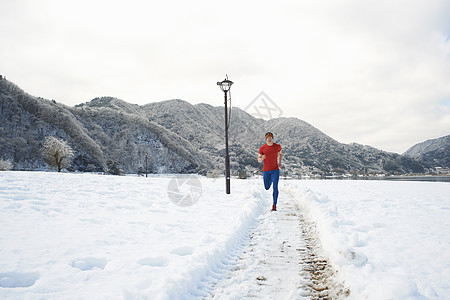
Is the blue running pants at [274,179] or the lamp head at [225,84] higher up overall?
the lamp head at [225,84]

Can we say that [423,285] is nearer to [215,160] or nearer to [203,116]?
[215,160]

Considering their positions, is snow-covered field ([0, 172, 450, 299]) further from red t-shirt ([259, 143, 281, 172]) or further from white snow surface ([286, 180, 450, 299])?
red t-shirt ([259, 143, 281, 172])

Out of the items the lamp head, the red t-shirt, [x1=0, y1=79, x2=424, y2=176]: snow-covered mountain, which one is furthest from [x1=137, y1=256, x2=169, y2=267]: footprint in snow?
[x1=0, y1=79, x2=424, y2=176]: snow-covered mountain

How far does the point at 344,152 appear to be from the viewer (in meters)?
114

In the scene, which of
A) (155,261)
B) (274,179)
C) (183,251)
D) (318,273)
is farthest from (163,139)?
(318,273)

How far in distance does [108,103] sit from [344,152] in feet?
385

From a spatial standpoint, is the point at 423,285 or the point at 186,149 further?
the point at 186,149

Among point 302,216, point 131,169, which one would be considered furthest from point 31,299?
point 131,169

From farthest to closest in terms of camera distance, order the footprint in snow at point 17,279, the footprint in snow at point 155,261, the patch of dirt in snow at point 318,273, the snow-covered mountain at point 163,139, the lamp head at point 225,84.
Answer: the snow-covered mountain at point 163,139, the lamp head at point 225,84, the footprint in snow at point 155,261, the patch of dirt in snow at point 318,273, the footprint in snow at point 17,279

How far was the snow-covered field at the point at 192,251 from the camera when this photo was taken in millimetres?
2643

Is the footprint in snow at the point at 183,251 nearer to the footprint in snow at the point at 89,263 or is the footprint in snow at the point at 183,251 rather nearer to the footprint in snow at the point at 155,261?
the footprint in snow at the point at 155,261

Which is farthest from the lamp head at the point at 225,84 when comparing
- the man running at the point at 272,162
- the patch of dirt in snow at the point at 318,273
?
the patch of dirt in snow at the point at 318,273

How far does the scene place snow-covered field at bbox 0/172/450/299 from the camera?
8.67 ft

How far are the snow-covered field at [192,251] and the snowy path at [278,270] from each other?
2 centimetres
